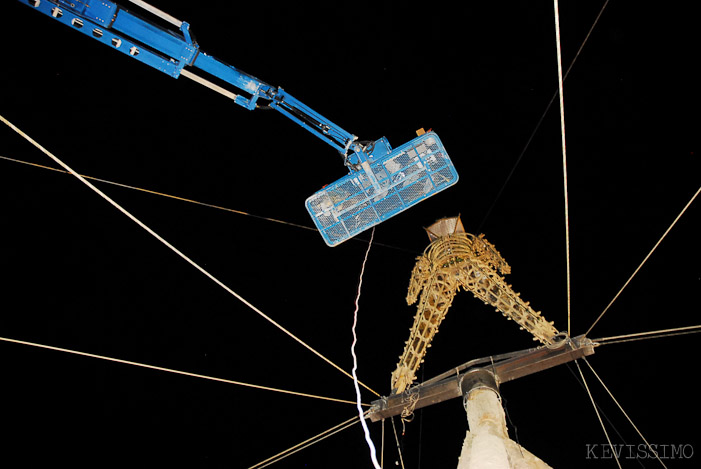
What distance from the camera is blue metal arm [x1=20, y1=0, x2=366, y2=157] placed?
13.7 ft

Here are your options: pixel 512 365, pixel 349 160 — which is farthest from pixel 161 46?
pixel 512 365

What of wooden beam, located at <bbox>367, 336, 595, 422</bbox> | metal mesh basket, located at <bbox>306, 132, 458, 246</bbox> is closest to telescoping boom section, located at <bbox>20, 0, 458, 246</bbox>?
metal mesh basket, located at <bbox>306, 132, 458, 246</bbox>

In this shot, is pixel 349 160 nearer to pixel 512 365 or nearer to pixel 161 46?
pixel 161 46

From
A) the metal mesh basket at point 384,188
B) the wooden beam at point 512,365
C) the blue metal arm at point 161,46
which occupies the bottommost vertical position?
the wooden beam at point 512,365

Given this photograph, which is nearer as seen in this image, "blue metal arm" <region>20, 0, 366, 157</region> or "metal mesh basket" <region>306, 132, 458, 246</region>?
"blue metal arm" <region>20, 0, 366, 157</region>

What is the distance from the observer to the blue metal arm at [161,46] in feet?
13.7

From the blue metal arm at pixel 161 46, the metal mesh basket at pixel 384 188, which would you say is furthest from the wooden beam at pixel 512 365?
the blue metal arm at pixel 161 46

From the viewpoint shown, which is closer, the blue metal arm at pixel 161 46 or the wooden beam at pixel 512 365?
the blue metal arm at pixel 161 46

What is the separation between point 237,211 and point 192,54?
241 cm

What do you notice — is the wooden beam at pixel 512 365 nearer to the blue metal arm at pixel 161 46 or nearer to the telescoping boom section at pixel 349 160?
the telescoping boom section at pixel 349 160

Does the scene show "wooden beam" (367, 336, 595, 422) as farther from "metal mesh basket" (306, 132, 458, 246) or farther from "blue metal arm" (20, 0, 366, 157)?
"blue metal arm" (20, 0, 366, 157)

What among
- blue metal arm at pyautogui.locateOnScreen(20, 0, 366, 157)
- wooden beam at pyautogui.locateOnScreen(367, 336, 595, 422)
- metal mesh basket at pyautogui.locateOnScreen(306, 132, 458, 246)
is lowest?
wooden beam at pyautogui.locateOnScreen(367, 336, 595, 422)

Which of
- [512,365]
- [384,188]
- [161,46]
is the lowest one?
[512,365]

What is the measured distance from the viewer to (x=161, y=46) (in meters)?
4.38
